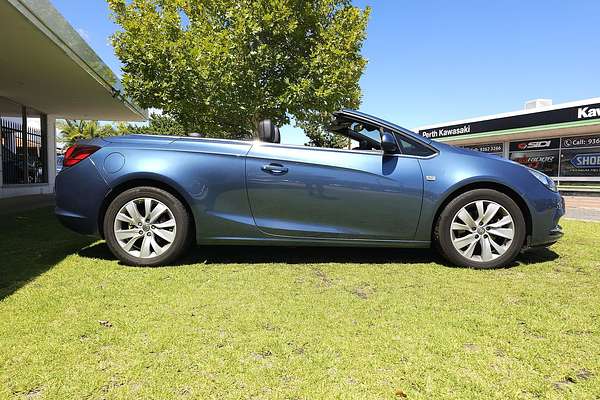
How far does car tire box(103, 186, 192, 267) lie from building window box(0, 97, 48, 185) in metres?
12.8

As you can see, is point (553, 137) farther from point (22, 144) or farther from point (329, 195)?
point (22, 144)

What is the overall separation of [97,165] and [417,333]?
315 centimetres

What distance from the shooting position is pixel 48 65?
9.88 meters

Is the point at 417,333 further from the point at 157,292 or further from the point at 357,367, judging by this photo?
the point at 157,292

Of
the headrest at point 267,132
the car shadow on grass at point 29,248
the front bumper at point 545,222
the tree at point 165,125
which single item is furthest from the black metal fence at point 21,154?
the front bumper at point 545,222

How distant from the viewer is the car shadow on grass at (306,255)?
4258 mm

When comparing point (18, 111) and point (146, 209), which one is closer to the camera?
point (146, 209)

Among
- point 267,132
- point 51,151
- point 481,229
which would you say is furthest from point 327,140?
point 51,151

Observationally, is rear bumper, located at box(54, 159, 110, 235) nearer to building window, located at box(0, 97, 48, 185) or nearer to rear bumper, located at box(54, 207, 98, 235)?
rear bumper, located at box(54, 207, 98, 235)

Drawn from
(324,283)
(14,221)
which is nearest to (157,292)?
(324,283)

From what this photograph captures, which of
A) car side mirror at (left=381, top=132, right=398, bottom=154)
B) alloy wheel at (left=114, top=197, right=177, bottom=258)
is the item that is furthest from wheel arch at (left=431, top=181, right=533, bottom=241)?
alloy wheel at (left=114, top=197, right=177, bottom=258)

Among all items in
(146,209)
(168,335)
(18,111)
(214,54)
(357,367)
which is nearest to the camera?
(357,367)

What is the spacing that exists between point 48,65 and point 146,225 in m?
8.04

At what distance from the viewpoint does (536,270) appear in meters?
3.97
